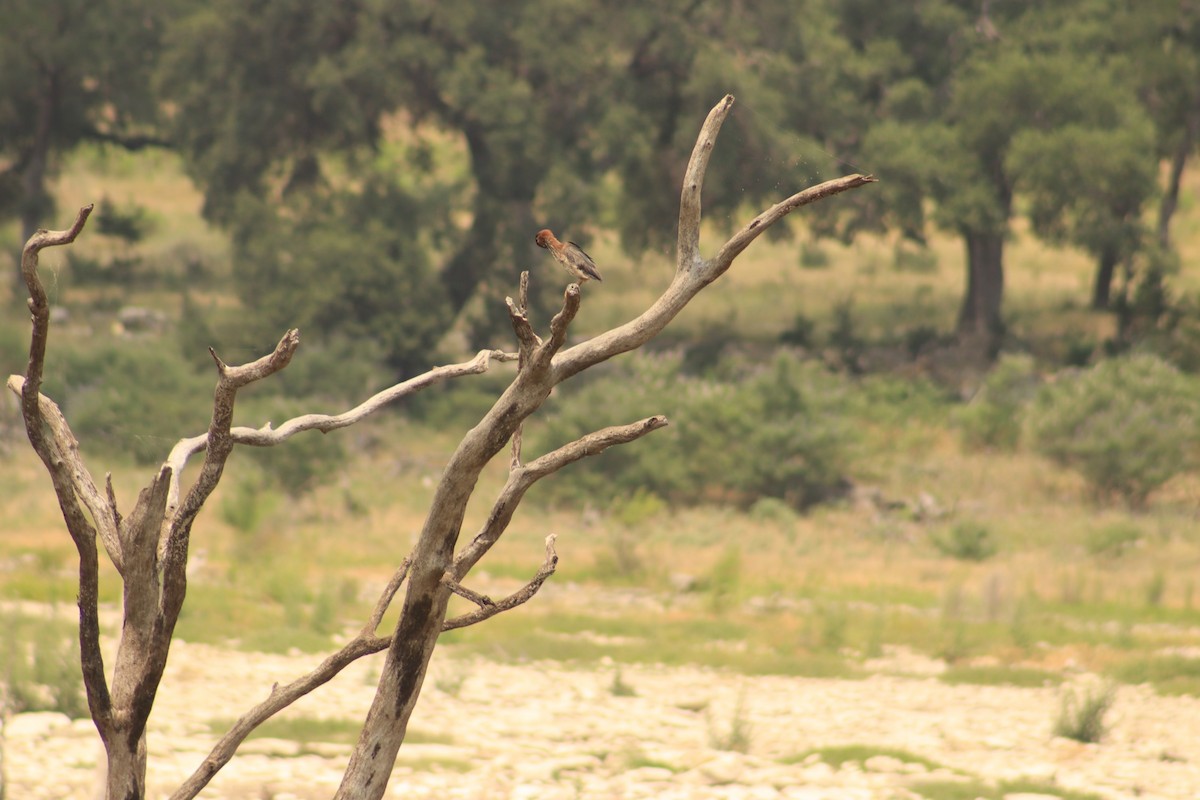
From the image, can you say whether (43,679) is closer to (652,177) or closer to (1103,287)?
(652,177)

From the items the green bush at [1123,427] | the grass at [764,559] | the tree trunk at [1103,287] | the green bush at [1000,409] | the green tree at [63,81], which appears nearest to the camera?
the grass at [764,559]

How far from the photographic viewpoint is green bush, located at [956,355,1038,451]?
22047 millimetres

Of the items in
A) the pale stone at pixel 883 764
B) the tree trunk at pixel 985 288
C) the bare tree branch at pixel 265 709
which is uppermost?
the tree trunk at pixel 985 288

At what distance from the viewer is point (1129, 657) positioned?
1195cm

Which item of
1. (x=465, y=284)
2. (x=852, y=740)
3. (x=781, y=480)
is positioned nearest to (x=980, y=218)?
(x=781, y=480)

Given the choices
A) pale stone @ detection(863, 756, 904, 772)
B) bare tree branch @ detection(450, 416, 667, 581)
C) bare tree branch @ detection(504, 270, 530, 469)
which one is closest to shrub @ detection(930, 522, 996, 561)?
pale stone @ detection(863, 756, 904, 772)

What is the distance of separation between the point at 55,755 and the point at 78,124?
2381 cm

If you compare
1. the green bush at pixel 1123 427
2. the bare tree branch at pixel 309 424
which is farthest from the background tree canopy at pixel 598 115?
the bare tree branch at pixel 309 424

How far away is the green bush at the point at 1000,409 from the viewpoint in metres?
22.0

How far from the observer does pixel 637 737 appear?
9.24m

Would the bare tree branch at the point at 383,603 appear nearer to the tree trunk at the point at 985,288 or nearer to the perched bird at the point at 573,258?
the perched bird at the point at 573,258

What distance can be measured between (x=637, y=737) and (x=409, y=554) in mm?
6358

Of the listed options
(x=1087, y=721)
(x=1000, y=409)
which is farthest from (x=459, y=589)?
(x=1000, y=409)

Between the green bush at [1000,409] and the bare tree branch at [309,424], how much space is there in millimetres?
19368
